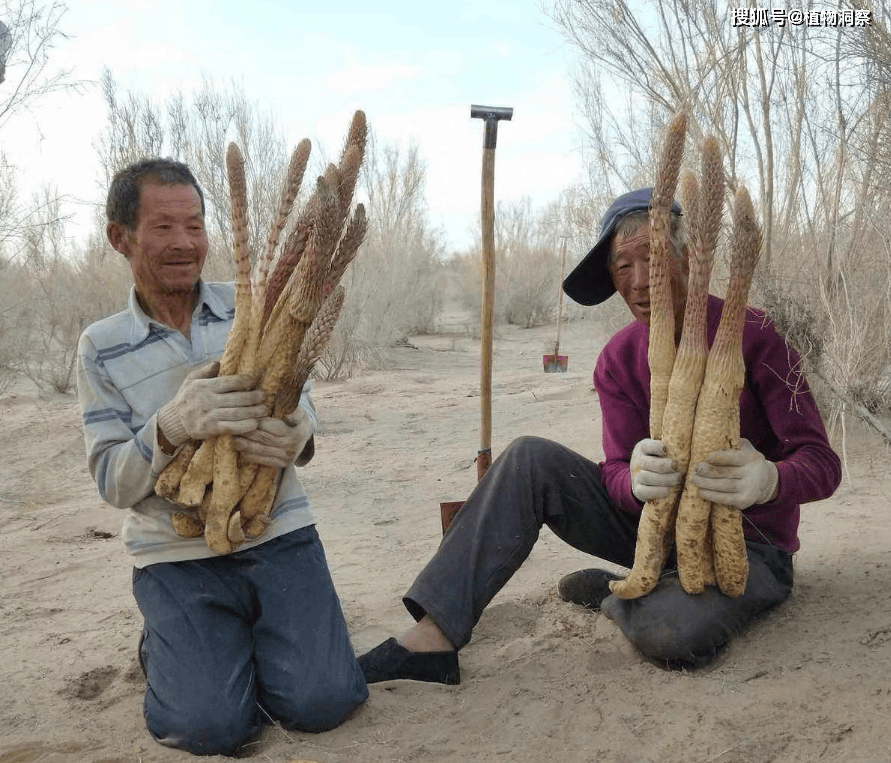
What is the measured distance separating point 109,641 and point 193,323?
4.01ft

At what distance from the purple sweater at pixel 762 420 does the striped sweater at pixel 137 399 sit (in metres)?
0.90

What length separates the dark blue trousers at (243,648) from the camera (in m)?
1.96

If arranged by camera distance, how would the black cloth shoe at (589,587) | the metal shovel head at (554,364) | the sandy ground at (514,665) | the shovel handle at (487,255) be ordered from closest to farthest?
1. the sandy ground at (514,665)
2. the black cloth shoe at (589,587)
3. the shovel handle at (487,255)
4. the metal shovel head at (554,364)

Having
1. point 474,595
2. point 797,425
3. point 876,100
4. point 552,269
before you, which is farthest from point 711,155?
point 552,269

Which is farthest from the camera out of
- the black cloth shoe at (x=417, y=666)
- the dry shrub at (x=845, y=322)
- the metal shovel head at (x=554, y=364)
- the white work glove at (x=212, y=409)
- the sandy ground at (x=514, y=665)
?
the metal shovel head at (x=554, y=364)

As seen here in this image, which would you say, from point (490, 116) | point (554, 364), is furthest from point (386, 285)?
point (490, 116)

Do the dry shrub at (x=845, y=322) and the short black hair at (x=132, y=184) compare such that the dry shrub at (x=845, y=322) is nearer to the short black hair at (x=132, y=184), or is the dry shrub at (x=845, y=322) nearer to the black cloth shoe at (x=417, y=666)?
the black cloth shoe at (x=417, y=666)

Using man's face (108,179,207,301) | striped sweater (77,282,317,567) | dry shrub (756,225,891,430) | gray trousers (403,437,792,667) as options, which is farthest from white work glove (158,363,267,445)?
dry shrub (756,225,891,430)

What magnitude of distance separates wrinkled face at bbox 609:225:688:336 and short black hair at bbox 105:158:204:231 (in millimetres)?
1190

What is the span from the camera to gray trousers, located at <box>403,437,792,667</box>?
207 centimetres

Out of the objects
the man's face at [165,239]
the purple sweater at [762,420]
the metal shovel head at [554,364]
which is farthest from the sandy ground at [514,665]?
the metal shovel head at [554,364]

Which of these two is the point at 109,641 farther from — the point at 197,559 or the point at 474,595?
the point at 474,595

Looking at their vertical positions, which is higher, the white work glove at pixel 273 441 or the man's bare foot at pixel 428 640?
the white work glove at pixel 273 441

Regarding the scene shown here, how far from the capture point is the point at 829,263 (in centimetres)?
397
